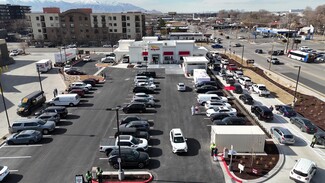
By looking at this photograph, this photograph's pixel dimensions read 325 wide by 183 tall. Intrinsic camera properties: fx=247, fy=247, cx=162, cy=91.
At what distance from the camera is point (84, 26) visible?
348 ft

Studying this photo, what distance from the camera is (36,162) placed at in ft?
77.1

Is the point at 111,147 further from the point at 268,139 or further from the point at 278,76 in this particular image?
the point at 278,76

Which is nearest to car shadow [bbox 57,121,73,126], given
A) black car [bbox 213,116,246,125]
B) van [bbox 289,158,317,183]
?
black car [bbox 213,116,246,125]

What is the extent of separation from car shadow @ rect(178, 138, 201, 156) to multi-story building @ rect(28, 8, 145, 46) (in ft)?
286

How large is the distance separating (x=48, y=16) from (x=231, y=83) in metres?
90.5

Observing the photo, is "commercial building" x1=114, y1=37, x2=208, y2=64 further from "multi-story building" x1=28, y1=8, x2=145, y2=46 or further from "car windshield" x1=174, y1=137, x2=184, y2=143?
"car windshield" x1=174, y1=137, x2=184, y2=143

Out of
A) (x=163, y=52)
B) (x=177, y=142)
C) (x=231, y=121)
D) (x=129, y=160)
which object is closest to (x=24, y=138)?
(x=129, y=160)

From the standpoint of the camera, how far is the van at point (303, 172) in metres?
20.0

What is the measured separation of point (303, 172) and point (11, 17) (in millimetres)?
203942

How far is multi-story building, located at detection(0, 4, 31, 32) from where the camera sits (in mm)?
158375

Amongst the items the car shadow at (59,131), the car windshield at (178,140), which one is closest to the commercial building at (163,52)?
the car shadow at (59,131)

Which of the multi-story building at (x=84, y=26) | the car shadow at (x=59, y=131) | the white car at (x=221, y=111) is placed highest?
the multi-story building at (x=84, y=26)

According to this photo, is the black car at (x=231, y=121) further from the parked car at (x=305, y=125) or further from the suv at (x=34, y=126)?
the suv at (x=34, y=126)

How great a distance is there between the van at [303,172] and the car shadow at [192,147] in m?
8.66
